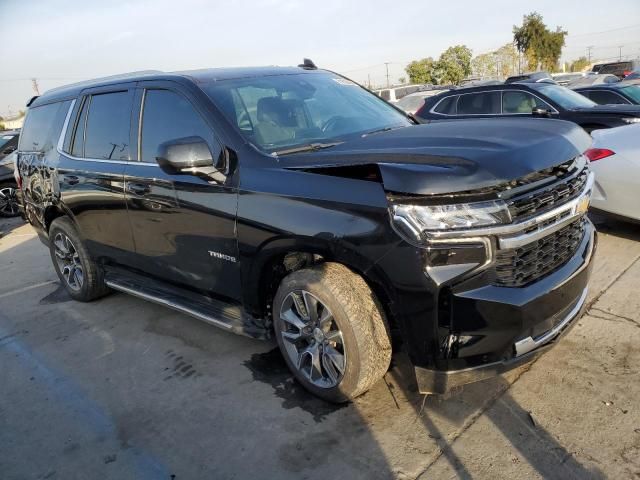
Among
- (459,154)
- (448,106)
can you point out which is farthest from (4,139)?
(459,154)

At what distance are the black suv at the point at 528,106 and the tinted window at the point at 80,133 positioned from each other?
510 cm

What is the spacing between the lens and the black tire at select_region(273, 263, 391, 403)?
8.68 ft

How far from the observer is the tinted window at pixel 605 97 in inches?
421

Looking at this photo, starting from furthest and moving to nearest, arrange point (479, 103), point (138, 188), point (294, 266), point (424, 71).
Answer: point (424, 71), point (479, 103), point (138, 188), point (294, 266)

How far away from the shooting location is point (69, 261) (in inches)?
199

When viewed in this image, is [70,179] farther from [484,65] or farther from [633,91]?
[484,65]

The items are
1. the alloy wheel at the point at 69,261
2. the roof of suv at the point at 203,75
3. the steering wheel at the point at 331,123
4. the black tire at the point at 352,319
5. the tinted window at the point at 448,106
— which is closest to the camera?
the black tire at the point at 352,319

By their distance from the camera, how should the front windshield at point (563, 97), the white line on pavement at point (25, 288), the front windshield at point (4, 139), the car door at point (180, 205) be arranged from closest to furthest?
1. the car door at point (180, 205)
2. the white line on pavement at point (25, 288)
3. the front windshield at point (563, 97)
4. the front windshield at point (4, 139)

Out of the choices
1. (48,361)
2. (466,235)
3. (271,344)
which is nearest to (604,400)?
(466,235)

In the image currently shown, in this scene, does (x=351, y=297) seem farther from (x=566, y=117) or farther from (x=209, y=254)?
(x=566, y=117)

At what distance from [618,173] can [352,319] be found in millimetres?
3529

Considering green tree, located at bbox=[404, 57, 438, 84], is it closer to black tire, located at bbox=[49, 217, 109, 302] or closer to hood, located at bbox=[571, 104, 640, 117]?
hood, located at bbox=[571, 104, 640, 117]

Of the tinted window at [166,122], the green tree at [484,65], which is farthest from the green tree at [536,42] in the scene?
the tinted window at [166,122]

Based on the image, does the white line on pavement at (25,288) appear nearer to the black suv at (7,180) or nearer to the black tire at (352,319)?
the black tire at (352,319)
